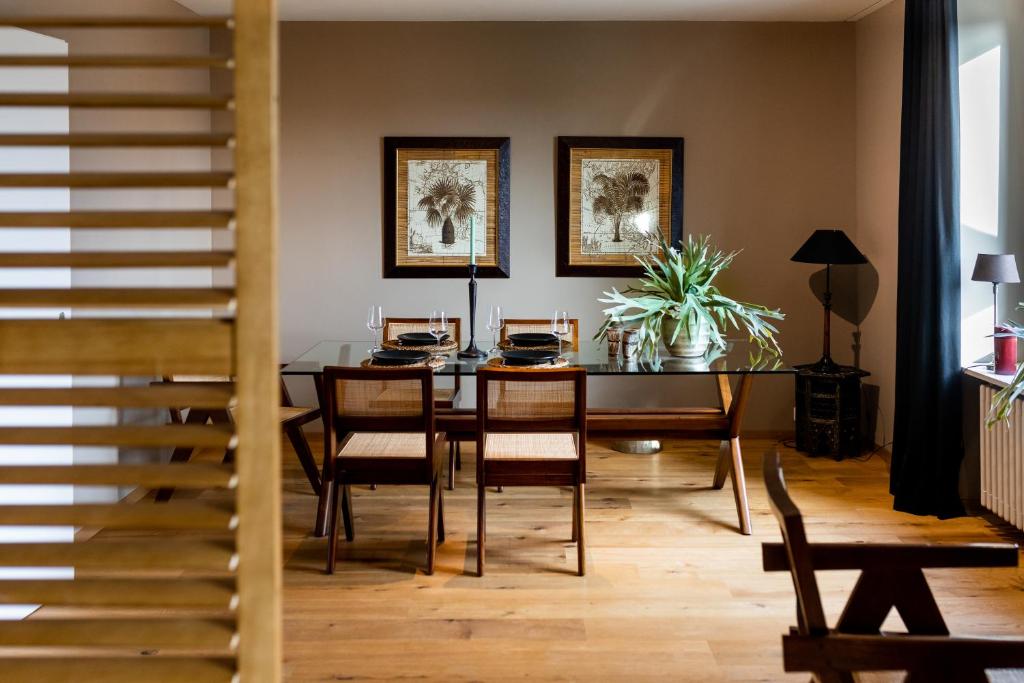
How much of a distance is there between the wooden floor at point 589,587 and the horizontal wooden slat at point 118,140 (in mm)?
2175

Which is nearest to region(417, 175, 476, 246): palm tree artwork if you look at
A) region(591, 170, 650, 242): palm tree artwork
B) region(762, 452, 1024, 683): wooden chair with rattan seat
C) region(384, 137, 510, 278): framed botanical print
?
region(384, 137, 510, 278): framed botanical print

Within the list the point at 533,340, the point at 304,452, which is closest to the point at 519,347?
the point at 533,340

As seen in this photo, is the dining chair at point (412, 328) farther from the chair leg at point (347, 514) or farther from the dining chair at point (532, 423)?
the dining chair at point (532, 423)

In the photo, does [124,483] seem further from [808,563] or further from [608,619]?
[608,619]

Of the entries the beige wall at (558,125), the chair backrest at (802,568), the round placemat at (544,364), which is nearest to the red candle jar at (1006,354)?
the beige wall at (558,125)

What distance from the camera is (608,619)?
318 centimetres

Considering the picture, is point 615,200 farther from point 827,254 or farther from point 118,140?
point 118,140

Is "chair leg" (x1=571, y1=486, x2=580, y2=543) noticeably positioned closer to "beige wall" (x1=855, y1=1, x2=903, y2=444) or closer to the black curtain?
the black curtain

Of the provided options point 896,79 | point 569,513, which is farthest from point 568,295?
point 896,79

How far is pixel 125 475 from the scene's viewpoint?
951 millimetres

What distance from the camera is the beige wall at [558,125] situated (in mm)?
5762

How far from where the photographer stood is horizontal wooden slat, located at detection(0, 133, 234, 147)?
0.91 m

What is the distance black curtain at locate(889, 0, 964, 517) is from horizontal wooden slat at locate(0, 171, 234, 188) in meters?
4.02

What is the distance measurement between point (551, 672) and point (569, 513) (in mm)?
1612
